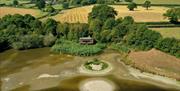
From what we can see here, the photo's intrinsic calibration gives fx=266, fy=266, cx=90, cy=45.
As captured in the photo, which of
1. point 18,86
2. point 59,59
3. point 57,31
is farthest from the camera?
point 57,31

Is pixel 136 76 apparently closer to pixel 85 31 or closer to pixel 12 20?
pixel 85 31

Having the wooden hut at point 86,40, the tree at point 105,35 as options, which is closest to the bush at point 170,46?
the tree at point 105,35

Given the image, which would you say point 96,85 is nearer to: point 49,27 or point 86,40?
point 86,40

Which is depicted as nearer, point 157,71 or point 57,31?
point 157,71

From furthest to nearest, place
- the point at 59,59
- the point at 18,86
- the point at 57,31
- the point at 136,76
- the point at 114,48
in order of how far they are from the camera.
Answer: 1. the point at 57,31
2. the point at 114,48
3. the point at 59,59
4. the point at 136,76
5. the point at 18,86

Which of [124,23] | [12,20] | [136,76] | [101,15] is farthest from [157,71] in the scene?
[12,20]

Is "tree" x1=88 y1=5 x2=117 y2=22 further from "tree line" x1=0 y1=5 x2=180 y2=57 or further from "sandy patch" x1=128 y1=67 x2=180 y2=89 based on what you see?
"sandy patch" x1=128 y1=67 x2=180 y2=89

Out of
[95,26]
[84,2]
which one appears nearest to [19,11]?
[84,2]
